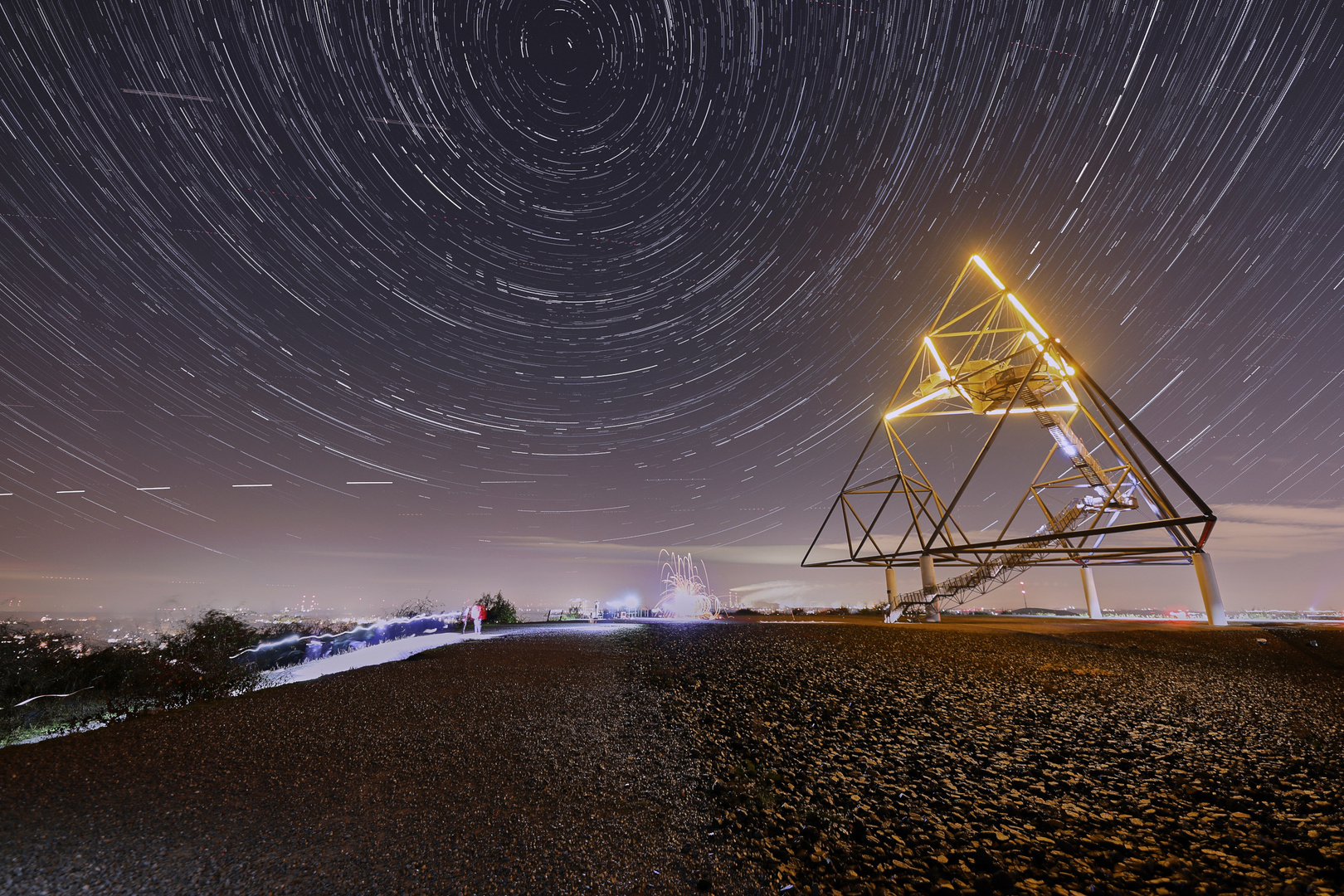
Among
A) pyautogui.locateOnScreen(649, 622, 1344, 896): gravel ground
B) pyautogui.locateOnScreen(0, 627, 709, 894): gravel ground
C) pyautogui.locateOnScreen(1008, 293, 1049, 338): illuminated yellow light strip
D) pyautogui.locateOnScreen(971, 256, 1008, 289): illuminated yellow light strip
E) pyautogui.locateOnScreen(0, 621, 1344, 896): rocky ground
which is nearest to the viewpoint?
pyautogui.locateOnScreen(649, 622, 1344, 896): gravel ground

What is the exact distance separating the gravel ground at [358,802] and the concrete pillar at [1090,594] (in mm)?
24868

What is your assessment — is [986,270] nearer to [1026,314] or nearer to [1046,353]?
[1026,314]

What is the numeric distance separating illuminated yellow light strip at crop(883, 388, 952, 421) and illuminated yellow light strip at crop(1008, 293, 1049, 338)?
4.09 metres

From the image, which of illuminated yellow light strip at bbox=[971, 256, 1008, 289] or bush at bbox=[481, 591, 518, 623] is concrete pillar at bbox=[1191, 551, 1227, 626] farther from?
bush at bbox=[481, 591, 518, 623]

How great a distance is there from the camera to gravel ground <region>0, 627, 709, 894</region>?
3.86m

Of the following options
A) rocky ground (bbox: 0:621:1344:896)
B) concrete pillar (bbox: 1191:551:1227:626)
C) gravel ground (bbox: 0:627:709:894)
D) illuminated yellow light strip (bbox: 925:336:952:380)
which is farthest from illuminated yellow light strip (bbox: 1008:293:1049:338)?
gravel ground (bbox: 0:627:709:894)

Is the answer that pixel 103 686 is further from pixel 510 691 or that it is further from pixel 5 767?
pixel 510 691

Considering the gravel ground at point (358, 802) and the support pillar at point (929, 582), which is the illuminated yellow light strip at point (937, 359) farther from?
the gravel ground at point (358, 802)

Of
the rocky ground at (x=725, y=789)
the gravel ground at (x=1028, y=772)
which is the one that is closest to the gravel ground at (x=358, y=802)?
the rocky ground at (x=725, y=789)

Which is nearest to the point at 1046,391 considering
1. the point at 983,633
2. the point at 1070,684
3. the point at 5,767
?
the point at 983,633

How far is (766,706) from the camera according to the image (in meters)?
7.70

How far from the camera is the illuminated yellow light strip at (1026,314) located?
17.5m

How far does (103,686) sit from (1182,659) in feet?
87.9

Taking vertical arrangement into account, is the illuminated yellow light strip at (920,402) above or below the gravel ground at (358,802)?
above
